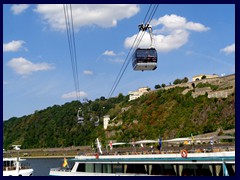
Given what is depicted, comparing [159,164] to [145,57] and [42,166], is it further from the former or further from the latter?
[42,166]

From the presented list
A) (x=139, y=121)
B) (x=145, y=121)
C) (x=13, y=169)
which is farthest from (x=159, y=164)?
(x=139, y=121)

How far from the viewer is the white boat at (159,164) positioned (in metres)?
13.0

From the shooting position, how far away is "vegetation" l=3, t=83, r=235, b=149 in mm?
52750

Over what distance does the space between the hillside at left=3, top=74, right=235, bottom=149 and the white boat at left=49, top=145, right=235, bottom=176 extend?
32.0 meters

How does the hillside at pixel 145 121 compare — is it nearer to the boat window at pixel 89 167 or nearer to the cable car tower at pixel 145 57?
the boat window at pixel 89 167

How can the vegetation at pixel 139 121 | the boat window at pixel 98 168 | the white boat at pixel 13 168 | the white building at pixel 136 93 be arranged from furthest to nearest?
the white building at pixel 136 93
the vegetation at pixel 139 121
the white boat at pixel 13 168
the boat window at pixel 98 168

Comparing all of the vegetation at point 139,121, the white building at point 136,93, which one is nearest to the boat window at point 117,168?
the vegetation at point 139,121

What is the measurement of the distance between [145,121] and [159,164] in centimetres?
4716

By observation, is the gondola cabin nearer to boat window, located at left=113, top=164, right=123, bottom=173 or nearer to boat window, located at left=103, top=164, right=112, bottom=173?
boat window, located at left=113, top=164, right=123, bottom=173

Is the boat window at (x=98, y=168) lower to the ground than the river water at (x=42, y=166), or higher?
higher

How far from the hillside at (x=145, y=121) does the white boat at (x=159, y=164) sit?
A: 32025 millimetres

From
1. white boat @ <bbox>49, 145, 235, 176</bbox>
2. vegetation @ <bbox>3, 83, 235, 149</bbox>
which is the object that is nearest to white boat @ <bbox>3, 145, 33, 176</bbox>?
white boat @ <bbox>49, 145, 235, 176</bbox>

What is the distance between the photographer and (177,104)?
61031 mm

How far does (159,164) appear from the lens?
48.1 ft
